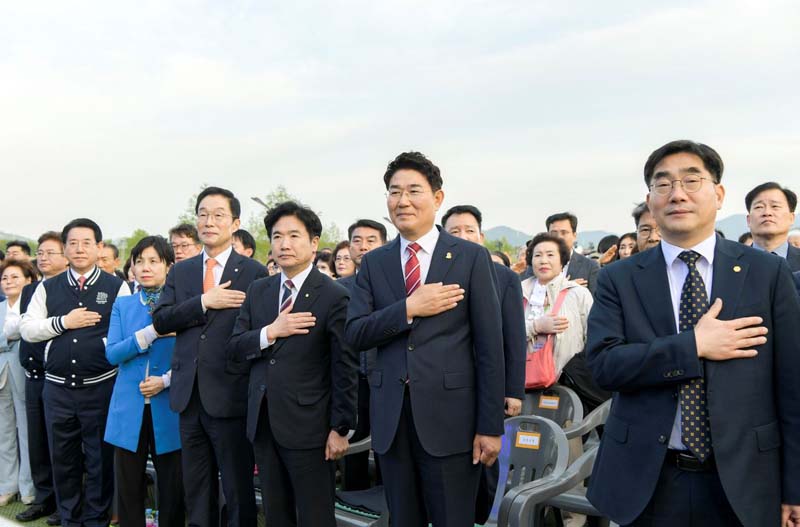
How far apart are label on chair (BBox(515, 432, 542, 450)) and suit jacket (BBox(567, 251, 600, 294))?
2115 mm

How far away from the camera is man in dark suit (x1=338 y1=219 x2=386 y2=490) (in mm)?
4332

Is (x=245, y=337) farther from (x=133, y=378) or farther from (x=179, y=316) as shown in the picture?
(x=133, y=378)

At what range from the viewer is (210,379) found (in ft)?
11.5

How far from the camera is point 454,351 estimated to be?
2.63m

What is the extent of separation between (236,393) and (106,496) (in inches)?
63.4

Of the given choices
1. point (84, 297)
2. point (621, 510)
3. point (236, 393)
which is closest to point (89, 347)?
point (84, 297)

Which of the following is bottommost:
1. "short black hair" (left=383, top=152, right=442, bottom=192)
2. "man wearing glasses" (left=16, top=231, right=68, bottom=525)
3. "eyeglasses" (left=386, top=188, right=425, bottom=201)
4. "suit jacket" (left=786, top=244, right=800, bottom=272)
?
"man wearing glasses" (left=16, top=231, right=68, bottom=525)

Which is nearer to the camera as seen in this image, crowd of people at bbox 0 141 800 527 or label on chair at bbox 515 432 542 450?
crowd of people at bbox 0 141 800 527

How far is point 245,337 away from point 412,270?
1.00 m

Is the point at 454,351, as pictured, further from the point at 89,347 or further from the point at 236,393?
the point at 89,347

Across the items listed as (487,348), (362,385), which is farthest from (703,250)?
(362,385)

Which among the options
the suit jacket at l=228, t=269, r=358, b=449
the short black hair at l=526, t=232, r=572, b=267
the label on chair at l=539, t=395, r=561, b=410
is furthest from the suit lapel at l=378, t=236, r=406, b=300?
the short black hair at l=526, t=232, r=572, b=267

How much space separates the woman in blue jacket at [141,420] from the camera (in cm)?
387

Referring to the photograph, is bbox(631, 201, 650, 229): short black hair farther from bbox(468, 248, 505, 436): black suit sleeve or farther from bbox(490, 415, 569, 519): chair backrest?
bbox(468, 248, 505, 436): black suit sleeve
